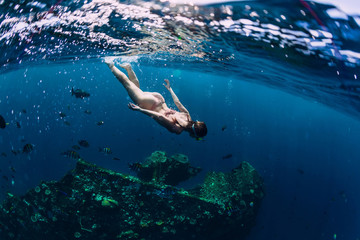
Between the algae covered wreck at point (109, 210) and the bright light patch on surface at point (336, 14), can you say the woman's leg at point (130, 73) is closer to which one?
the algae covered wreck at point (109, 210)

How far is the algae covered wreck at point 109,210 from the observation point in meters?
9.53

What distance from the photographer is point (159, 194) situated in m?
10.1

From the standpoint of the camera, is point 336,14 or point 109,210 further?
point 109,210

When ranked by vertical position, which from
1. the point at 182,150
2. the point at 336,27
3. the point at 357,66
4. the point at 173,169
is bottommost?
the point at 182,150

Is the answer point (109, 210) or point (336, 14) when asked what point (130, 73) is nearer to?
point (336, 14)

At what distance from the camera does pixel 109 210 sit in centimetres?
975

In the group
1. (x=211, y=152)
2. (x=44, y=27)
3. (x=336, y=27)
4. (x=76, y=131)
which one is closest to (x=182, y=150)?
(x=211, y=152)

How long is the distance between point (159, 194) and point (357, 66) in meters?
11.9

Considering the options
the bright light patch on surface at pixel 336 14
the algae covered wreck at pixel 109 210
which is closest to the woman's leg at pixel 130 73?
the algae covered wreck at pixel 109 210

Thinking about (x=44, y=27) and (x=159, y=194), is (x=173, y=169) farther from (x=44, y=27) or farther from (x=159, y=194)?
(x=44, y=27)

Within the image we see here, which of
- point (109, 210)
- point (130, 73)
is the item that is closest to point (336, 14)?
point (130, 73)

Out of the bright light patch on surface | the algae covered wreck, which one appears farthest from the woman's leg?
the bright light patch on surface

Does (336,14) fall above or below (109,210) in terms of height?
above

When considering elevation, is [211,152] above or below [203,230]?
below
